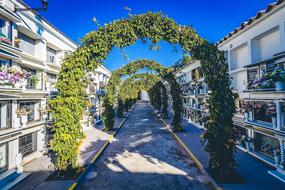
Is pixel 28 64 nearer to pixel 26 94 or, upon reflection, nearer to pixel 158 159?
pixel 26 94

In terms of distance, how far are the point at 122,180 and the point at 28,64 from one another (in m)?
10.00

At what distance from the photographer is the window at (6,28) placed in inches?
366

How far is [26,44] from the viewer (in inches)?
475

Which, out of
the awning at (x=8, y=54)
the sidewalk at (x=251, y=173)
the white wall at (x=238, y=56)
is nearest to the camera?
the sidewalk at (x=251, y=173)

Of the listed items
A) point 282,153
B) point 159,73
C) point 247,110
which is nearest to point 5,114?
point 247,110

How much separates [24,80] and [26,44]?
10.3 ft

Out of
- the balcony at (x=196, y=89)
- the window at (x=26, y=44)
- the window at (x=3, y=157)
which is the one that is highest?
the window at (x=26, y=44)

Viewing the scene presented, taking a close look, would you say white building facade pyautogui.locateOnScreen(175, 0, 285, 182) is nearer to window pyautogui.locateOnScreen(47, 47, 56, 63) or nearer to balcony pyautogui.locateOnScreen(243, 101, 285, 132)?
balcony pyautogui.locateOnScreen(243, 101, 285, 132)

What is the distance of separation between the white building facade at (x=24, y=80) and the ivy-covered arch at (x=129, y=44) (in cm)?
145

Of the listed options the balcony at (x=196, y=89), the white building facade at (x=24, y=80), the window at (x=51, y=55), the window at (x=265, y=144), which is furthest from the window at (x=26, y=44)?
the balcony at (x=196, y=89)

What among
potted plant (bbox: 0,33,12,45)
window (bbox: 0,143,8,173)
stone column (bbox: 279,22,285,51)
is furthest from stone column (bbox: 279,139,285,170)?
potted plant (bbox: 0,33,12,45)

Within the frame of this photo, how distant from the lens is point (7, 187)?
7.71 meters

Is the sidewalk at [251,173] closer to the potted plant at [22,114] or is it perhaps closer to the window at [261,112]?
the window at [261,112]

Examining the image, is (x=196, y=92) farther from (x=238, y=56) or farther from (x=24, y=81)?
(x=24, y=81)
